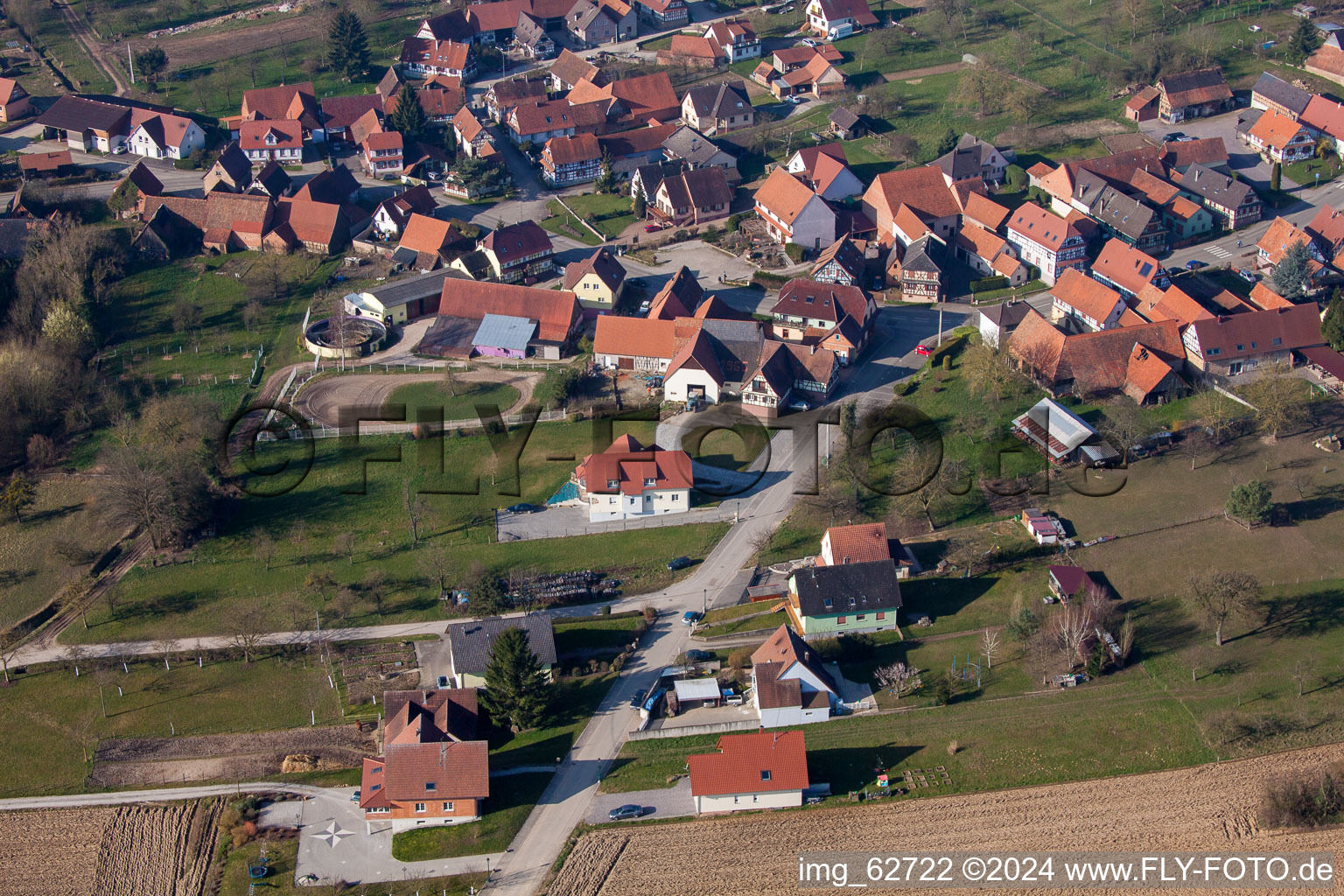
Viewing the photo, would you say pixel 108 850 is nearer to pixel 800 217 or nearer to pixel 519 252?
pixel 519 252

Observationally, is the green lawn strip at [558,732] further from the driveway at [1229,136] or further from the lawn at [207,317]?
the driveway at [1229,136]

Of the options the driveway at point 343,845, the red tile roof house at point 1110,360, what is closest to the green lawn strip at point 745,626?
the driveway at point 343,845

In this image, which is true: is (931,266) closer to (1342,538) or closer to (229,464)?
(1342,538)

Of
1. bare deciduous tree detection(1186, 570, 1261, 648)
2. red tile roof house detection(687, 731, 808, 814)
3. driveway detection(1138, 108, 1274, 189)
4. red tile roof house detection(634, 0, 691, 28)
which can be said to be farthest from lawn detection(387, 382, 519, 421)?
red tile roof house detection(634, 0, 691, 28)

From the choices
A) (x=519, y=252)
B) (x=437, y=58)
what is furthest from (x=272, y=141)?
(x=519, y=252)

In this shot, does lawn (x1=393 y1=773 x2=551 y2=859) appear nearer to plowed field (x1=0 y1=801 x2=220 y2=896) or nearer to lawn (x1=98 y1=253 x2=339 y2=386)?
plowed field (x1=0 y1=801 x2=220 y2=896)

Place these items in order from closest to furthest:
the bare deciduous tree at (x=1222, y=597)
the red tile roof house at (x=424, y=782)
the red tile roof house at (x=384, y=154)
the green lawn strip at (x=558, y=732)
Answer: the red tile roof house at (x=424, y=782) → the green lawn strip at (x=558, y=732) → the bare deciduous tree at (x=1222, y=597) → the red tile roof house at (x=384, y=154)
